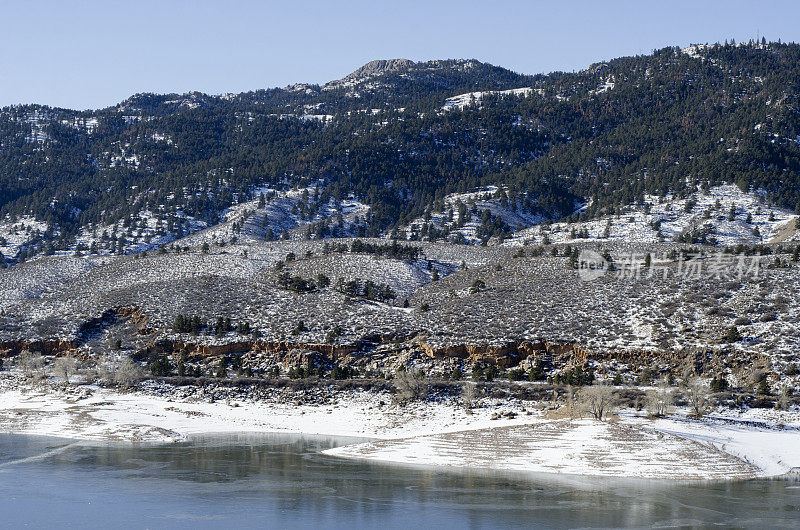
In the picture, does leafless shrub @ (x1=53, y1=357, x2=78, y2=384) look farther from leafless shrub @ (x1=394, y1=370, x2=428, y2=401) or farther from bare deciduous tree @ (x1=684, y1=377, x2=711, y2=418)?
bare deciduous tree @ (x1=684, y1=377, x2=711, y2=418)

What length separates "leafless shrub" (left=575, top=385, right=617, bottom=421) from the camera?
167ft

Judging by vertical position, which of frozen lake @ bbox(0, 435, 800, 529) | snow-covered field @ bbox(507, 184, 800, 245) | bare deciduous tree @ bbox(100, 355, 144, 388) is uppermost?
snow-covered field @ bbox(507, 184, 800, 245)

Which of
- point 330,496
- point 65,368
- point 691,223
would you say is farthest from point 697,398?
point 691,223

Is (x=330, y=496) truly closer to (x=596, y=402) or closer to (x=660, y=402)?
(x=596, y=402)

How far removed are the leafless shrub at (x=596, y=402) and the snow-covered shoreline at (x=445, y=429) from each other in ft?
3.86

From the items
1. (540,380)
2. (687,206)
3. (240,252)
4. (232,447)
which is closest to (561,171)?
(687,206)

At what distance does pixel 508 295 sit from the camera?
80.9 meters

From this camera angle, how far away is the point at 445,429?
52.7 m

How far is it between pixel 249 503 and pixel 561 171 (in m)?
159

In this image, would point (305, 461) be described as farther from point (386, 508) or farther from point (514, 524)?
point (514, 524)

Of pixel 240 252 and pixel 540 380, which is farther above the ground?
pixel 240 252

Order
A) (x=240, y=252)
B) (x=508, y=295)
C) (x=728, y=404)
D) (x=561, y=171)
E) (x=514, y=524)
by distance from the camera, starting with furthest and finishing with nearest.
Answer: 1. (x=561, y=171)
2. (x=240, y=252)
3. (x=508, y=295)
4. (x=728, y=404)
5. (x=514, y=524)

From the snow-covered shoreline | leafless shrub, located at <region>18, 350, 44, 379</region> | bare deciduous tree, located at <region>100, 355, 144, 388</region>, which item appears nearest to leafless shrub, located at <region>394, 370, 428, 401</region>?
the snow-covered shoreline

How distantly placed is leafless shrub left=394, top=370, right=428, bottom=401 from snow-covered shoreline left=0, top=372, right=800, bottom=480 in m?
0.97
